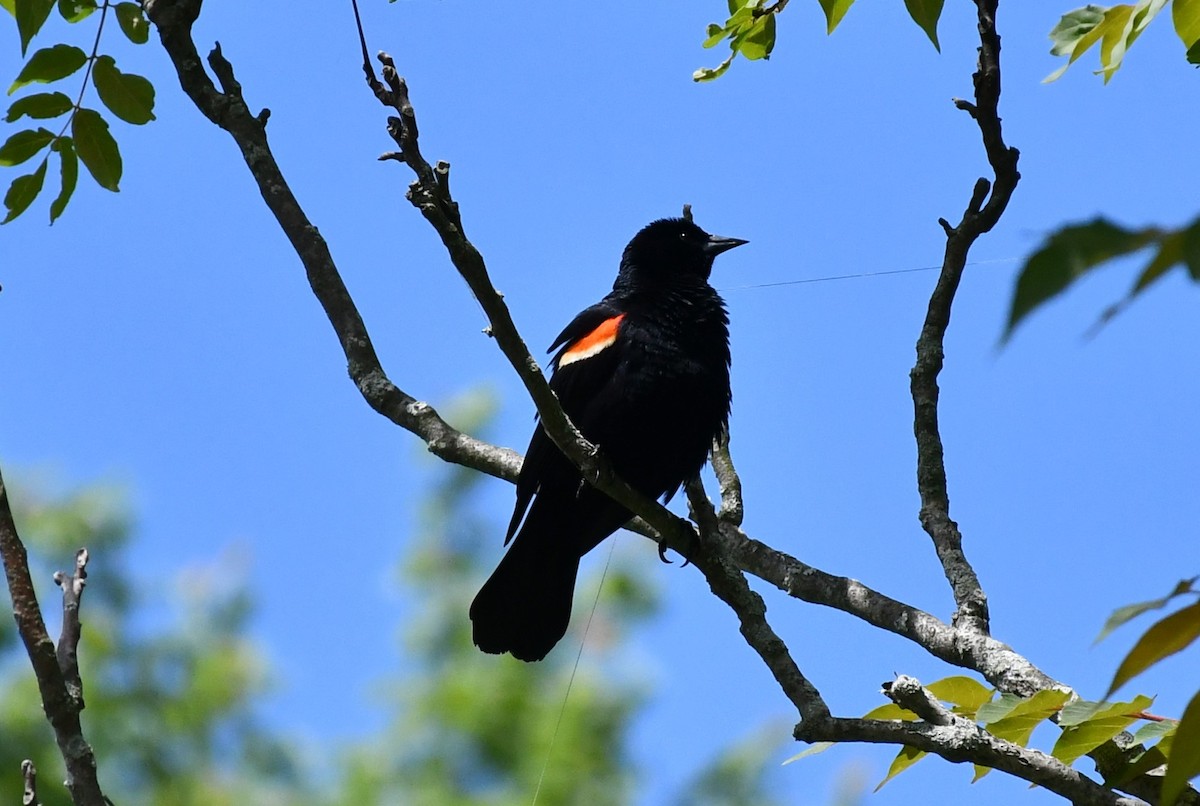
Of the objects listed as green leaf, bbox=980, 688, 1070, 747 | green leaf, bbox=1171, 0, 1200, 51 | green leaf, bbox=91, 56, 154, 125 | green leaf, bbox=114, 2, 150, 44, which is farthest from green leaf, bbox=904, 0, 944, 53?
green leaf, bbox=114, 2, 150, 44

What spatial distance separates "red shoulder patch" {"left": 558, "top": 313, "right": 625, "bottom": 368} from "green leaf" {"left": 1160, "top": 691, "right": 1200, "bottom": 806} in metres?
2.91

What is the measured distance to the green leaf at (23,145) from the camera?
249cm

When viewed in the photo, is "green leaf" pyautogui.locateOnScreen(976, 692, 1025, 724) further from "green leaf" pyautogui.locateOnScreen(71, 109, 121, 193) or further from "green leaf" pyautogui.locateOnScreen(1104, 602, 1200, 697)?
"green leaf" pyautogui.locateOnScreen(71, 109, 121, 193)

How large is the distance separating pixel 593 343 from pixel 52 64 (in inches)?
73.4

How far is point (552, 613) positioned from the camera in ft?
12.9

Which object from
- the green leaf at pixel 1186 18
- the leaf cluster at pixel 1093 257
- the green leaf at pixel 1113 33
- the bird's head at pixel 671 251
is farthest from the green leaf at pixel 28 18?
the bird's head at pixel 671 251

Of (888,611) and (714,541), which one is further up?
(714,541)

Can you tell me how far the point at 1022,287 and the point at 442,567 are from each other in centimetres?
1094

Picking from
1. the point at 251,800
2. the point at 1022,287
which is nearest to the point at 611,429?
the point at 1022,287

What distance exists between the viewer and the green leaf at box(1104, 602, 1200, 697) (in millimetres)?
1054

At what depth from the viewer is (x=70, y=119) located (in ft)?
8.35

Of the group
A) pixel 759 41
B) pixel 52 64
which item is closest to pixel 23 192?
pixel 52 64

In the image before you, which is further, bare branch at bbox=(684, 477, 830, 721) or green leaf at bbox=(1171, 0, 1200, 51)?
bare branch at bbox=(684, 477, 830, 721)

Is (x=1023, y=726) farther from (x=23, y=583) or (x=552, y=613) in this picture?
(x=552, y=613)
